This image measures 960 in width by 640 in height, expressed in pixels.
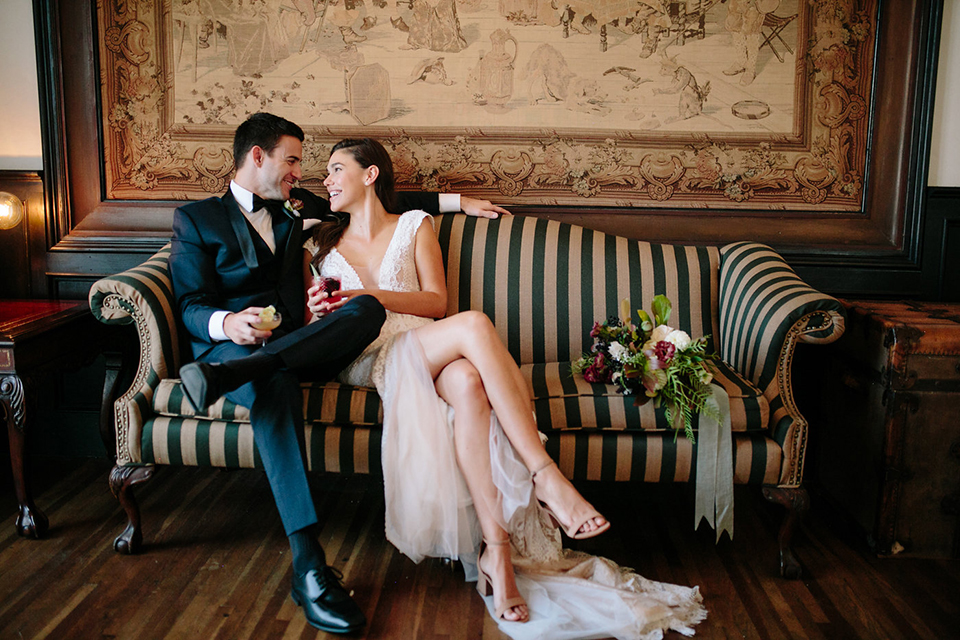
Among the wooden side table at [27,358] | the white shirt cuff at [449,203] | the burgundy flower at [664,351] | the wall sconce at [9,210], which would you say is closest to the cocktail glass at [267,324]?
the wooden side table at [27,358]

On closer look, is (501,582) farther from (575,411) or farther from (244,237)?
(244,237)

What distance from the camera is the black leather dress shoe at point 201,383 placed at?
1876 mm

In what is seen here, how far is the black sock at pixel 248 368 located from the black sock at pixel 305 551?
0.47m

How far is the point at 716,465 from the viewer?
2180mm

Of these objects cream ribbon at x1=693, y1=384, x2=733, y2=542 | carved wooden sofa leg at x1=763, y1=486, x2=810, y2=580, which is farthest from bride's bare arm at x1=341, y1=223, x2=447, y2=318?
carved wooden sofa leg at x1=763, y1=486, x2=810, y2=580

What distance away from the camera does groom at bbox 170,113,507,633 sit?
196 cm

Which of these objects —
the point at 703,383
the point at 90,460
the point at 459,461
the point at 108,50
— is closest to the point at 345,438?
the point at 459,461

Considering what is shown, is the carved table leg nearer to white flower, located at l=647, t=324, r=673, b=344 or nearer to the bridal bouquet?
the bridal bouquet

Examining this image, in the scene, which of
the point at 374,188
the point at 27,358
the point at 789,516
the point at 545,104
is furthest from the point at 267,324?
the point at 789,516

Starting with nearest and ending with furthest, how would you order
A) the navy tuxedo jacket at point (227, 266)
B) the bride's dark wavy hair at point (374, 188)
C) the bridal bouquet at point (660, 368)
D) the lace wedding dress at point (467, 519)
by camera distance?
the lace wedding dress at point (467, 519)
the bridal bouquet at point (660, 368)
the navy tuxedo jacket at point (227, 266)
the bride's dark wavy hair at point (374, 188)

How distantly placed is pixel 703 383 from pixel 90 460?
2743 millimetres

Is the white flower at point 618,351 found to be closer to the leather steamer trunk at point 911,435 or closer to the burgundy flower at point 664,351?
the burgundy flower at point 664,351

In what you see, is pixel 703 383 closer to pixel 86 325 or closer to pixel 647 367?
pixel 647 367

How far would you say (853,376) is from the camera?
2.56 m
